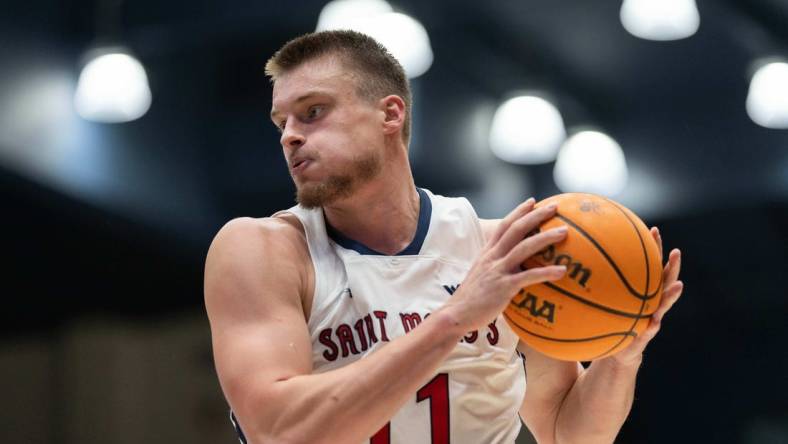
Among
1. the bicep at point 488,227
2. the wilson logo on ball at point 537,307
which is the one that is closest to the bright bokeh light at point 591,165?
the bicep at point 488,227

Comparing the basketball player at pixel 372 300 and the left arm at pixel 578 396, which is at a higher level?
the basketball player at pixel 372 300

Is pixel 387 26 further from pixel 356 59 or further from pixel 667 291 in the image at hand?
pixel 667 291

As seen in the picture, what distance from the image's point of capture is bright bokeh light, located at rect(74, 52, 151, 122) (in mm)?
6105

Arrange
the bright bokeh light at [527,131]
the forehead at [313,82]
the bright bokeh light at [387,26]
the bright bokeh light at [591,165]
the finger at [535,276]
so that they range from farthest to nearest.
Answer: the bright bokeh light at [527,131]
the bright bokeh light at [591,165]
the bright bokeh light at [387,26]
the forehead at [313,82]
the finger at [535,276]

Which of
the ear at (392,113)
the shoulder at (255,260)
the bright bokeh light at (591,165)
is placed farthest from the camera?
the bright bokeh light at (591,165)

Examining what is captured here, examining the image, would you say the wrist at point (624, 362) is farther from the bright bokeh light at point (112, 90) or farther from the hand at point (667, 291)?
the bright bokeh light at point (112, 90)

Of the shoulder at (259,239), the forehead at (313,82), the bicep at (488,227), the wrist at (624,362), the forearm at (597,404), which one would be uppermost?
the forehead at (313,82)

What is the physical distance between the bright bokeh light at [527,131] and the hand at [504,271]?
3.72 metres

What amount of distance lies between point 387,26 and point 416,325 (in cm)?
329

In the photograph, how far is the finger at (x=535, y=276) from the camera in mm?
2195

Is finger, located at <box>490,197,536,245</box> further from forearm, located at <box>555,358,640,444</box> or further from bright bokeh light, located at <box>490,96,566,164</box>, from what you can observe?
bright bokeh light, located at <box>490,96,566,164</box>

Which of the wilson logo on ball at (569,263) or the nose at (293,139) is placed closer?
the wilson logo on ball at (569,263)

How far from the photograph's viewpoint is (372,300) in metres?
2.74

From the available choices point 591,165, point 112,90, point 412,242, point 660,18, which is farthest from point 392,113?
point 112,90
